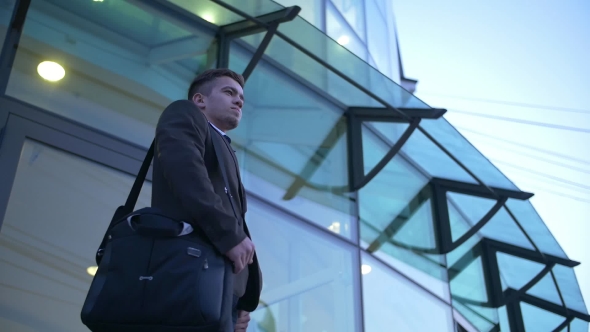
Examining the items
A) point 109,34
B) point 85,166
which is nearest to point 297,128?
point 109,34

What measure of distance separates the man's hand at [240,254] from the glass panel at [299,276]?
3174 millimetres

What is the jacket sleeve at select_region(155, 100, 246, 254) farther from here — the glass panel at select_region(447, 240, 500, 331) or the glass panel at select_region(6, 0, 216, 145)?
the glass panel at select_region(447, 240, 500, 331)

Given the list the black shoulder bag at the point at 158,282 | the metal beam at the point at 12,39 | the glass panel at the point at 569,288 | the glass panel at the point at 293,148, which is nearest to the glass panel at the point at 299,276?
the glass panel at the point at 293,148

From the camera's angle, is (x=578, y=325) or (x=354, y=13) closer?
(x=354, y=13)

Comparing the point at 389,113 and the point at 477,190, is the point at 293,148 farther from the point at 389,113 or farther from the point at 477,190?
the point at 477,190

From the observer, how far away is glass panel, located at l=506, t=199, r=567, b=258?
8.68m

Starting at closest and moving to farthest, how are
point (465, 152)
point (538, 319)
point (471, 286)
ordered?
point (465, 152)
point (471, 286)
point (538, 319)

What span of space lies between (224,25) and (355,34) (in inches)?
121

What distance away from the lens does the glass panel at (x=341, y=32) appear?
26.4 ft

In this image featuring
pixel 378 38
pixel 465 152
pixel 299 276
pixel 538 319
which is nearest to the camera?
pixel 299 276

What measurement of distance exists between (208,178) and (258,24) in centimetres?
374

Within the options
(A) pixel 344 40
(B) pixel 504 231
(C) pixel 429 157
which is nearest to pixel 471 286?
(B) pixel 504 231

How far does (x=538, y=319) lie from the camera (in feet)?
35.6

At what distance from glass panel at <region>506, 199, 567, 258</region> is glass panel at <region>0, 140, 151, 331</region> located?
231 inches
